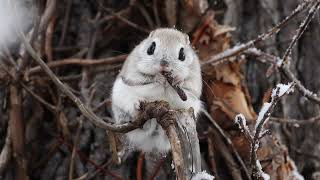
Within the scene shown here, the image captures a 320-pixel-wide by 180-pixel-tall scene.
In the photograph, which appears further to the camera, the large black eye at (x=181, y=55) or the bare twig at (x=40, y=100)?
the bare twig at (x=40, y=100)

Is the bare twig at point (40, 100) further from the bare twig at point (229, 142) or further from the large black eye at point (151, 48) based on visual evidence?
the large black eye at point (151, 48)

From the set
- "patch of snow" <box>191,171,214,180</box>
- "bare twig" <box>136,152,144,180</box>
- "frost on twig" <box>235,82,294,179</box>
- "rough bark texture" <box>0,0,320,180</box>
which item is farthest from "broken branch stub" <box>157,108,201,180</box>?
"bare twig" <box>136,152,144,180</box>

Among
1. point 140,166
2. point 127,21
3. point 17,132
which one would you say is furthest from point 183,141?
point 127,21

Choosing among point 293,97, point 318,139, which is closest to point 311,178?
point 318,139

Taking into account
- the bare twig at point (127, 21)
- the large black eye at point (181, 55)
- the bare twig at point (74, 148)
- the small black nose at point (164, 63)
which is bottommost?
the bare twig at point (74, 148)

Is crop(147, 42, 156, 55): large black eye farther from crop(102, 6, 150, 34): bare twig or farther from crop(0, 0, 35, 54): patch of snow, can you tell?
crop(102, 6, 150, 34): bare twig

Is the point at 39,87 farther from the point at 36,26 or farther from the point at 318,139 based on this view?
the point at 318,139

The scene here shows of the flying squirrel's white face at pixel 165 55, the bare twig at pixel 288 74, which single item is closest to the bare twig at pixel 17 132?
the flying squirrel's white face at pixel 165 55
